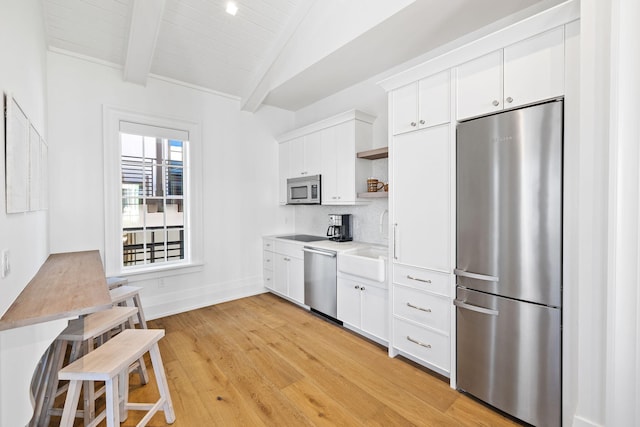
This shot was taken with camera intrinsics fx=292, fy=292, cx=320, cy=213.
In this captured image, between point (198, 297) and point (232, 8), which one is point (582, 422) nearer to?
point (198, 297)

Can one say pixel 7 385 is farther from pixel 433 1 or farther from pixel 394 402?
pixel 433 1

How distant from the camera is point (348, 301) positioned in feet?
10.1

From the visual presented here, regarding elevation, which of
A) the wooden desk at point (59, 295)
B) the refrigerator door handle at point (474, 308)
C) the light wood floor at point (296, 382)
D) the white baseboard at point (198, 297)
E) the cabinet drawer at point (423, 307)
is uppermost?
the wooden desk at point (59, 295)

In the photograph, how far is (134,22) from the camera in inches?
99.2

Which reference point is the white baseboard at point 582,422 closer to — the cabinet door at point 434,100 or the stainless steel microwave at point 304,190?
the cabinet door at point 434,100

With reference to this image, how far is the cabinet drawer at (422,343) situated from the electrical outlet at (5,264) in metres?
2.46

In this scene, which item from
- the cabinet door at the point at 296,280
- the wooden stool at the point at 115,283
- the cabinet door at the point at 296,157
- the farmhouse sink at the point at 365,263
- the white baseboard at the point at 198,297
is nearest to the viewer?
the wooden stool at the point at 115,283

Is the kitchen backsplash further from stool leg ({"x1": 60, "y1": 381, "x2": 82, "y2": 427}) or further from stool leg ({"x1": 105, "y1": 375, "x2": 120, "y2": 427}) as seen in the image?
stool leg ({"x1": 60, "y1": 381, "x2": 82, "y2": 427})

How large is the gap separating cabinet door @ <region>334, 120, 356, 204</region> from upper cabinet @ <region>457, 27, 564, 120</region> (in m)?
1.40

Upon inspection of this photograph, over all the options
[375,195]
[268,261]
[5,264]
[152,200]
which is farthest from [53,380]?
[375,195]

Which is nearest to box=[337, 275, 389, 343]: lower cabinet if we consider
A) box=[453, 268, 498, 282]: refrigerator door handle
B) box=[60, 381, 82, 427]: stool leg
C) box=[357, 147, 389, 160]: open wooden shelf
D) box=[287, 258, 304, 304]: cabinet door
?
box=[287, 258, 304, 304]: cabinet door

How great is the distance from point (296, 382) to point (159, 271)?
2.24 metres

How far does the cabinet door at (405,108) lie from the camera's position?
2336 millimetres

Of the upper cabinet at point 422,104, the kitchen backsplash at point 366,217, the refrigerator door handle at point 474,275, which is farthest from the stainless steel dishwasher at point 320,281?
the upper cabinet at point 422,104
